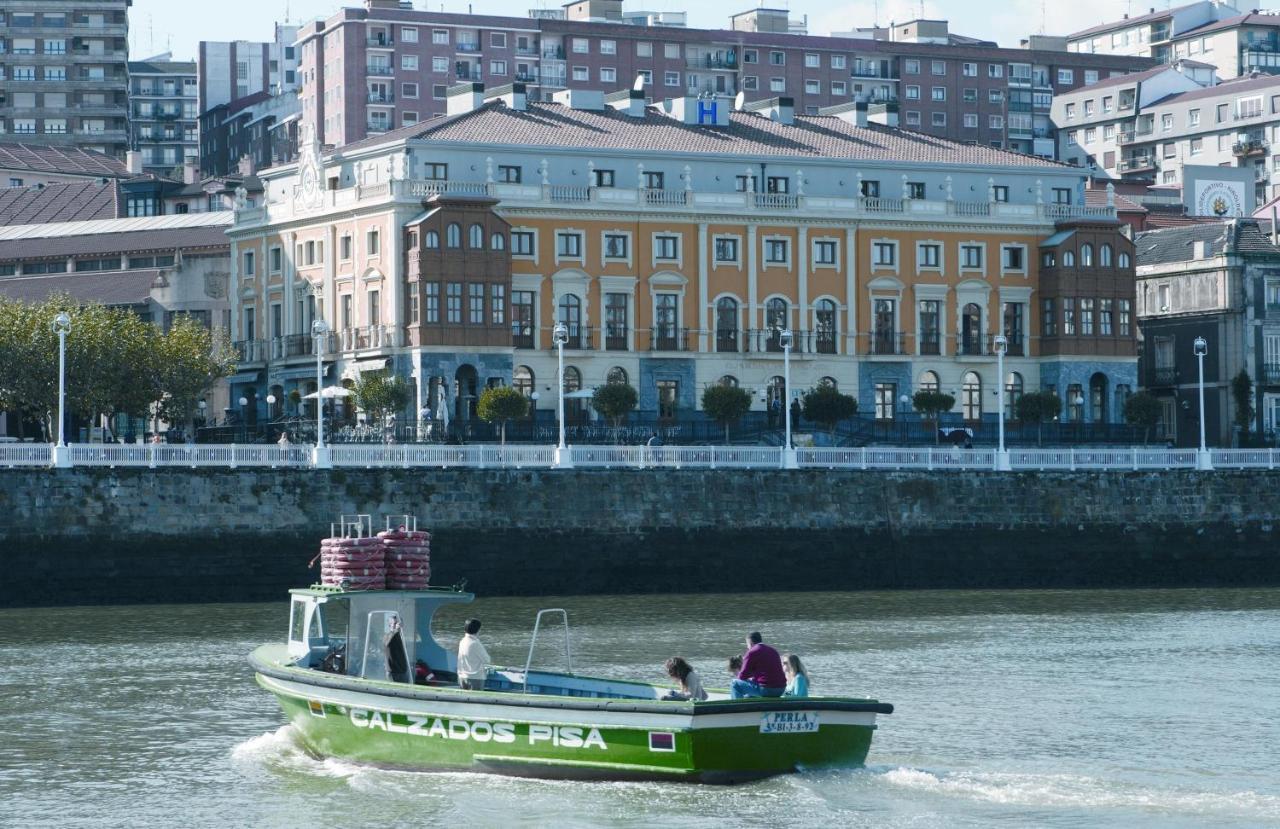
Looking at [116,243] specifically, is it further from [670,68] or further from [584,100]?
[670,68]

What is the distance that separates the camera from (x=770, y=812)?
34219 mm

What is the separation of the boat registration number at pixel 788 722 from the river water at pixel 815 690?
778mm

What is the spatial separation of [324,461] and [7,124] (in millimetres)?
107592

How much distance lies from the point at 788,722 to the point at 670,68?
5358 inches

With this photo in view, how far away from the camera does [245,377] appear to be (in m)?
110

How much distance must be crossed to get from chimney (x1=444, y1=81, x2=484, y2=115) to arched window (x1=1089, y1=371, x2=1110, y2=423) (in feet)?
95.9

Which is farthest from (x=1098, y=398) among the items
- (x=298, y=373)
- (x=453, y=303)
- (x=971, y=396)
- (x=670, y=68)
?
(x=670, y=68)

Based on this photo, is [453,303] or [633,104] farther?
[633,104]

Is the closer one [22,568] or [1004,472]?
[22,568]

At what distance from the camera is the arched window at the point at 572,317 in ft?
334

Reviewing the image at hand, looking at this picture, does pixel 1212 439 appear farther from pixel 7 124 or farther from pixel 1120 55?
pixel 7 124

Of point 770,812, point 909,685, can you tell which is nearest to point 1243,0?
point 909,685

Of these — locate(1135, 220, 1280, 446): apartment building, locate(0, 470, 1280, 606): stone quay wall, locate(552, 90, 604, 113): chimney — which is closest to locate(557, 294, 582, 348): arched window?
locate(552, 90, 604, 113): chimney

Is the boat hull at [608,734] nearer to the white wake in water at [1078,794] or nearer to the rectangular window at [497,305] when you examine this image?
the white wake in water at [1078,794]
